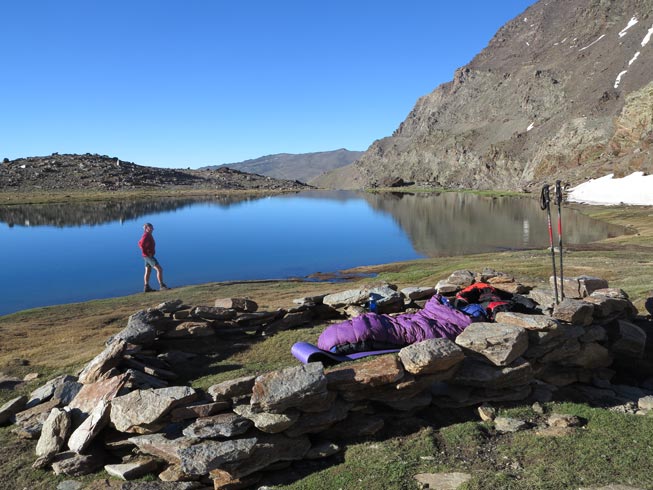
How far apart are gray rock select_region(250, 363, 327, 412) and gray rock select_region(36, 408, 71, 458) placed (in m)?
3.87

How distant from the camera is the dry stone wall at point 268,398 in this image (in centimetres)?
852

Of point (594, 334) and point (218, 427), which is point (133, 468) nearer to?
point (218, 427)

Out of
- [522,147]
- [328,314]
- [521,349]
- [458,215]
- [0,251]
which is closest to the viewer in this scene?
[521,349]

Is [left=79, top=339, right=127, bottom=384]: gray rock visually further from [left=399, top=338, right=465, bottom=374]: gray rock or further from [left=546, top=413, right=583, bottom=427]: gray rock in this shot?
[left=546, top=413, right=583, bottom=427]: gray rock

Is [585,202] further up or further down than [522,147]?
further down

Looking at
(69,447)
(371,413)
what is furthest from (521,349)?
(69,447)

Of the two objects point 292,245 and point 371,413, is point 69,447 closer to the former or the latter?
point 371,413

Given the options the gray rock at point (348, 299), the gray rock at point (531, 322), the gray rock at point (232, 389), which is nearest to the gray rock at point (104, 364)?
the gray rock at point (232, 389)

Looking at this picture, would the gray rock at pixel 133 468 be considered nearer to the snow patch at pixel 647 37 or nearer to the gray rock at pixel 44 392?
the gray rock at pixel 44 392

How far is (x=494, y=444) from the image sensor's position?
886 centimetres

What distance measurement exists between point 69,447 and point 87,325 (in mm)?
Answer: 11673

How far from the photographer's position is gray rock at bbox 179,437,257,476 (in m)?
7.98

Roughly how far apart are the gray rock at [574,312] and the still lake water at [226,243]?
28149mm

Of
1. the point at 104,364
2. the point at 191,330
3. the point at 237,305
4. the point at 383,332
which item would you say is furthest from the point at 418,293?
the point at 104,364
